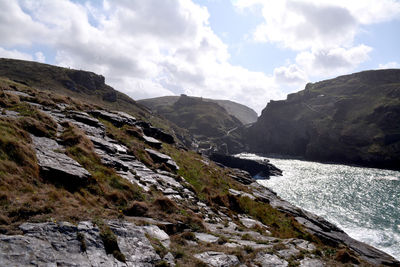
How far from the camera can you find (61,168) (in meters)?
15.2

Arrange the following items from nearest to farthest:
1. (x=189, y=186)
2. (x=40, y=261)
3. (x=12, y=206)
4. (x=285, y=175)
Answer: (x=40, y=261), (x=12, y=206), (x=189, y=186), (x=285, y=175)

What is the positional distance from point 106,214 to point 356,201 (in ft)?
290

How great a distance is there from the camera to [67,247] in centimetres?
862

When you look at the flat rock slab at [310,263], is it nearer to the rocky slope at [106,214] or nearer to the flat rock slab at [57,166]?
the rocky slope at [106,214]

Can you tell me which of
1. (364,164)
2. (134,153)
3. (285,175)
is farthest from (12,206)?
(364,164)

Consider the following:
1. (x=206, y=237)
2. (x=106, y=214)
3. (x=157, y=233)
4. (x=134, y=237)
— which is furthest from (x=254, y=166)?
(x=134, y=237)

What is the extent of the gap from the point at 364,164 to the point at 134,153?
18436 centimetres

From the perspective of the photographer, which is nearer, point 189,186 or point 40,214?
point 40,214

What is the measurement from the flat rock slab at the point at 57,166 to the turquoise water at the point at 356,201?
53632 millimetres

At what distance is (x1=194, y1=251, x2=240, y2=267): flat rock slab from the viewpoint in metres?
10.9

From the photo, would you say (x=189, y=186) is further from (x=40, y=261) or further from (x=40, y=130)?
(x=40, y=261)

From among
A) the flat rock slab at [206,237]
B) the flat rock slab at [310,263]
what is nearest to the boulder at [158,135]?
the flat rock slab at [206,237]

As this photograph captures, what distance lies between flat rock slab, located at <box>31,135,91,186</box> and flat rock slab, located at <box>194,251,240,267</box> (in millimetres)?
9322

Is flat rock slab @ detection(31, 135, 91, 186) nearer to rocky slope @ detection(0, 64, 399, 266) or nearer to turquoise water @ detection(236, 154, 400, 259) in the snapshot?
rocky slope @ detection(0, 64, 399, 266)
